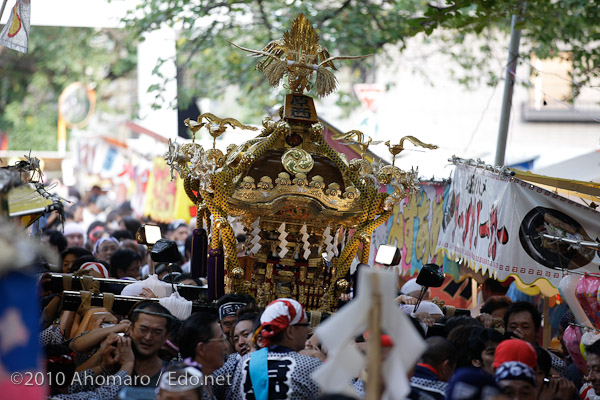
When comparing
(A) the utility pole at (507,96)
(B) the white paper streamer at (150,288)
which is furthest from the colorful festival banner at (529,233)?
(B) the white paper streamer at (150,288)

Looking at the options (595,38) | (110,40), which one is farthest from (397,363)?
(110,40)

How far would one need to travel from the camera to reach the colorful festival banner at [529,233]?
6.92 meters

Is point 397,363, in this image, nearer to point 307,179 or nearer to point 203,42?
point 307,179

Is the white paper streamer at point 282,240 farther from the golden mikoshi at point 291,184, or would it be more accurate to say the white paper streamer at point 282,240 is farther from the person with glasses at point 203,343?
the person with glasses at point 203,343

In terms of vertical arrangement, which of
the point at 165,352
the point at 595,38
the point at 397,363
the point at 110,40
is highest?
the point at 110,40

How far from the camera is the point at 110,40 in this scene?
32.5 m

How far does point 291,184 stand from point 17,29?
2694 millimetres

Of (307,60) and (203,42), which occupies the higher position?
(203,42)

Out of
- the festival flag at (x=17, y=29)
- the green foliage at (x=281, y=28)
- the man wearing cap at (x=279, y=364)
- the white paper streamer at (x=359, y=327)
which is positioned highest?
the green foliage at (x=281, y=28)

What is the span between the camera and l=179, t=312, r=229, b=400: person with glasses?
16.7 feet

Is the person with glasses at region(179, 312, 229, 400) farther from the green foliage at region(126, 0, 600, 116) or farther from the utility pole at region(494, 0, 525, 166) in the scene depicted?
the green foliage at region(126, 0, 600, 116)

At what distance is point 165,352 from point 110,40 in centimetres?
2870

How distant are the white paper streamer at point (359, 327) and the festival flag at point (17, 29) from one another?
4762 millimetres

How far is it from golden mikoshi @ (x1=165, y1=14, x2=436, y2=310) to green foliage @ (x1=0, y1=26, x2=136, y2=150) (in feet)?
78.9
